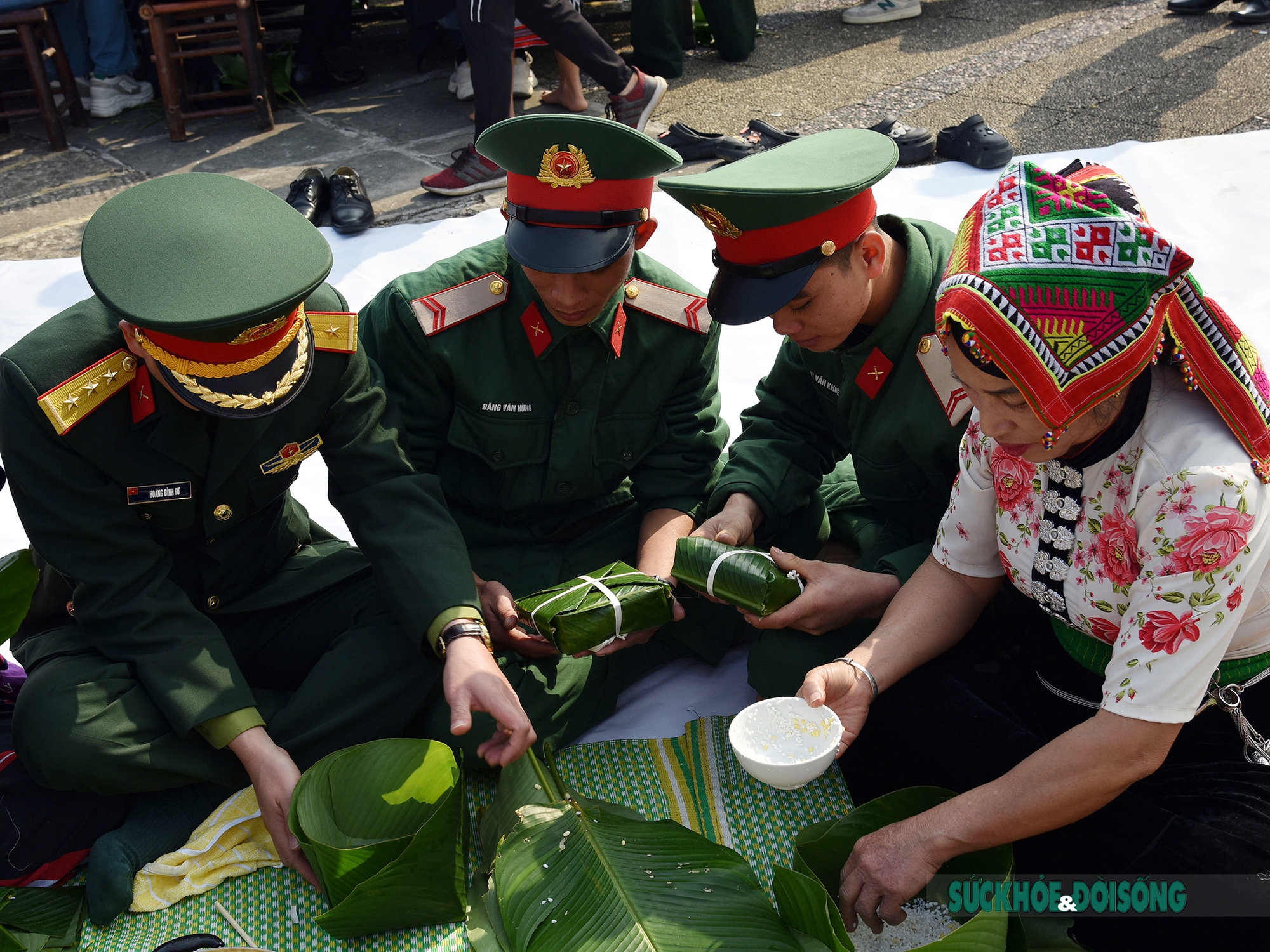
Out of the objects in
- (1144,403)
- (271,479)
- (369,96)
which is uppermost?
(1144,403)

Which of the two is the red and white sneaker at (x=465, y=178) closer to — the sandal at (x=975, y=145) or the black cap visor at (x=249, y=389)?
the sandal at (x=975, y=145)

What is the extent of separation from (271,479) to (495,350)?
67 centimetres

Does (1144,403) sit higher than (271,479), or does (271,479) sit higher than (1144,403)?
(1144,403)

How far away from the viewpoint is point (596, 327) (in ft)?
9.29

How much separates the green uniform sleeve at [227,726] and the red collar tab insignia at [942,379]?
1760mm

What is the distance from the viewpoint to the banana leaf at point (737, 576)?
249cm

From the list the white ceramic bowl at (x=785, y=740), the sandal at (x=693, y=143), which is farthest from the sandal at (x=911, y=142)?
the white ceramic bowl at (x=785, y=740)

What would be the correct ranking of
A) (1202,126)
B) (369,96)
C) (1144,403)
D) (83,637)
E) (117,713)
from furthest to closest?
(369,96)
(1202,126)
(83,637)
(117,713)
(1144,403)

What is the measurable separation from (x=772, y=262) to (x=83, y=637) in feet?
5.88

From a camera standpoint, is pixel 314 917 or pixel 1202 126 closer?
pixel 314 917

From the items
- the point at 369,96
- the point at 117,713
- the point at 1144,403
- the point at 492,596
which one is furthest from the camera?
the point at 369,96

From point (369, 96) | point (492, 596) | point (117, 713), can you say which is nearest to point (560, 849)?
point (492, 596)

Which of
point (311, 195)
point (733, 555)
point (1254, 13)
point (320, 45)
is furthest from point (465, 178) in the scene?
point (1254, 13)

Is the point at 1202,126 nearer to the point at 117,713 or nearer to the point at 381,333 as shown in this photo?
the point at 381,333
